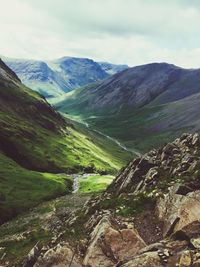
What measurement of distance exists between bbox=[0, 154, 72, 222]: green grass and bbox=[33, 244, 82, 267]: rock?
88.3m

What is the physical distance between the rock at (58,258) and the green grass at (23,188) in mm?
88261

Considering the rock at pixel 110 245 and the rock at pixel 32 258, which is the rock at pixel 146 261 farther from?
the rock at pixel 32 258

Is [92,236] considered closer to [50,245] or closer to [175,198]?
[50,245]

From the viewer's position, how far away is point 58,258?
45781mm

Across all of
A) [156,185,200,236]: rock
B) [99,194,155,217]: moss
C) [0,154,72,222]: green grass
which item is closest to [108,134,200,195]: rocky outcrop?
[99,194,155,217]: moss

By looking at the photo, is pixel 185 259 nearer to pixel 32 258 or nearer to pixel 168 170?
pixel 32 258

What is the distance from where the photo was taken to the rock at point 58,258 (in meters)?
45.2

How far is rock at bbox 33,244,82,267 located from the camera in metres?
45.2

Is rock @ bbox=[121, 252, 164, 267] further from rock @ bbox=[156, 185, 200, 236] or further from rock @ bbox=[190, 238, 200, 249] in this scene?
rock @ bbox=[156, 185, 200, 236]

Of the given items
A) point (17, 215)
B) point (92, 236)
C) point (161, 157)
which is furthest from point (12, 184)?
point (92, 236)

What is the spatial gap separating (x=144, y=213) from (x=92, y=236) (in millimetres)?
6716

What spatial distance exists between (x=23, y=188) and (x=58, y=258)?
12565 cm

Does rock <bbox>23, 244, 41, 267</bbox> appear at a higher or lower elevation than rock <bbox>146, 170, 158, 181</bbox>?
lower

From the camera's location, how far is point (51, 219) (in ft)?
375
